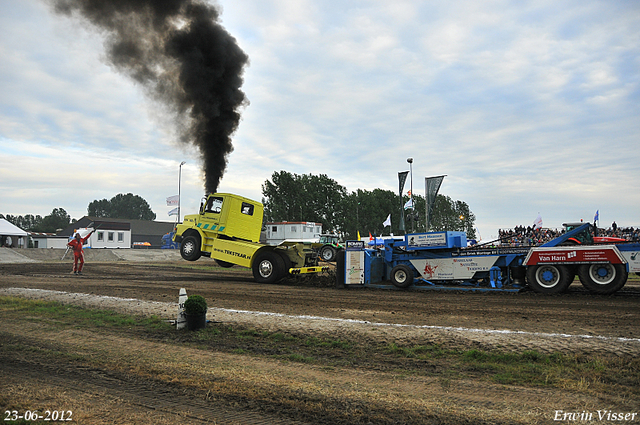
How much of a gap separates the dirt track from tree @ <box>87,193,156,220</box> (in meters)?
154

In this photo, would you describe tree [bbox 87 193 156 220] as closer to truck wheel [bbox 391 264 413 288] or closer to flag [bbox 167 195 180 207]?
flag [bbox 167 195 180 207]

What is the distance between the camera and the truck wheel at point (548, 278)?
1305cm

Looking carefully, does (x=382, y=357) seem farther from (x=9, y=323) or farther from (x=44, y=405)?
(x=9, y=323)

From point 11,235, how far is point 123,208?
110 m

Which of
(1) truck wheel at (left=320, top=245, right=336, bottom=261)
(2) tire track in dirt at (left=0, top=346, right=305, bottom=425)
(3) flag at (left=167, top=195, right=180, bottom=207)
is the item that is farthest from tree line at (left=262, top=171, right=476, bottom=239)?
(2) tire track in dirt at (left=0, top=346, right=305, bottom=425)

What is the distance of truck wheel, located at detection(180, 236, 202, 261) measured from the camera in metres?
17.2

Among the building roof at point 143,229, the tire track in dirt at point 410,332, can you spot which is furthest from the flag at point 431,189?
the building roof at point 143,229

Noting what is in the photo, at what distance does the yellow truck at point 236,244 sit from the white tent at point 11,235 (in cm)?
4610

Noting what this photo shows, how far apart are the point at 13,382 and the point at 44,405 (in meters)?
1.05

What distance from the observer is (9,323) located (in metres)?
8.42

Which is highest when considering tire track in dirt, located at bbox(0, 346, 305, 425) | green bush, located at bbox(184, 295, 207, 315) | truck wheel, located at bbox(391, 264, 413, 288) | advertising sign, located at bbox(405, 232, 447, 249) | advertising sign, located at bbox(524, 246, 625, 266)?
advertising sign, located at bbox(405, 232, 447, 249)

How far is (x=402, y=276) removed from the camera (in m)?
15.5

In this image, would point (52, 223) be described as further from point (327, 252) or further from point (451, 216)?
point (327, 252)

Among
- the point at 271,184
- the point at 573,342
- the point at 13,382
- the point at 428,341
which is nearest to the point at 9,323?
the point at 13,382
